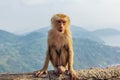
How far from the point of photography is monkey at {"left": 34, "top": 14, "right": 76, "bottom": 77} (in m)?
12.8

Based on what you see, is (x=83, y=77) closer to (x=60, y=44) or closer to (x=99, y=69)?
(x=99, y=69)

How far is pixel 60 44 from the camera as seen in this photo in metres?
13.1

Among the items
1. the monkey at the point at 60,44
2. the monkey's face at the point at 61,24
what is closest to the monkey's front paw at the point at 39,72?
the monkey at the point at 60,44

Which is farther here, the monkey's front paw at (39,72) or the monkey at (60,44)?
the monkey at (60,44)

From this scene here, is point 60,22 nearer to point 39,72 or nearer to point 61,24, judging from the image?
point 61,24

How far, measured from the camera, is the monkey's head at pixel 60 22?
13.2 meters

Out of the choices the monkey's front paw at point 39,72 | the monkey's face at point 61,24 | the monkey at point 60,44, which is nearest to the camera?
the monkey's front paw at point 39,72

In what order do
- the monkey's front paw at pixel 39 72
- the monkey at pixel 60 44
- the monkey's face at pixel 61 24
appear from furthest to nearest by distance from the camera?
the monkey's face at pixel 61 24, the monkey at pixel 60 44, the monkey's front paw at pixel 39 72

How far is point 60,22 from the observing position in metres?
13.4

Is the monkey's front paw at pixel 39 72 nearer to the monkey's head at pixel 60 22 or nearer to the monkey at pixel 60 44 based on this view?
the monkey at pixel 60 44

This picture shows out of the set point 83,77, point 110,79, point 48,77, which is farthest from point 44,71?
point 110,79

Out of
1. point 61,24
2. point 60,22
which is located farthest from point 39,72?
point 60,22

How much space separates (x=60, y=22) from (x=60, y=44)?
74 centimetres

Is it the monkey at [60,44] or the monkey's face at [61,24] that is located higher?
the monkey's face at [61,24]
